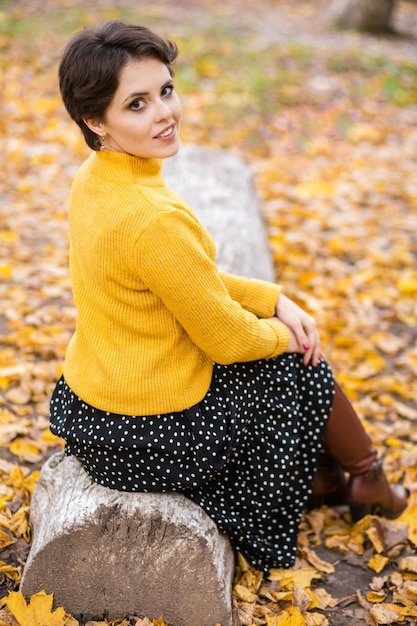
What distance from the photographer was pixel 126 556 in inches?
82.8

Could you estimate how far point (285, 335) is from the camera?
221 cm

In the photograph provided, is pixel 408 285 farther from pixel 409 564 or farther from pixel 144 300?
pixel 144 300

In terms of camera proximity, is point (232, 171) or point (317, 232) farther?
point (317, 232)

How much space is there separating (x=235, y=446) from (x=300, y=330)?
0.42 m

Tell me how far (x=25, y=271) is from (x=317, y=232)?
6.80 feet

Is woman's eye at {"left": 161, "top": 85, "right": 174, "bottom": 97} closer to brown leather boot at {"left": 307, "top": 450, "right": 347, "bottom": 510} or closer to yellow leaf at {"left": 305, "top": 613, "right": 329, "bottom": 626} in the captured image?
brown leather boot at {"left": 307, "top": 450, "right": 347, "bottom": 510}

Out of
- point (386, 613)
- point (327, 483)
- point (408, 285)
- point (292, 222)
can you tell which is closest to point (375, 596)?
point (386, 613)

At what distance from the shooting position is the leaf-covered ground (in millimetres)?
2443

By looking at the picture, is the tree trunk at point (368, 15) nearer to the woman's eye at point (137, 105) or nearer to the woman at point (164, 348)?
the woman at point (164, 348)

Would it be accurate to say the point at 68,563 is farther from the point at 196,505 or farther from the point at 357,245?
the point at 357,245

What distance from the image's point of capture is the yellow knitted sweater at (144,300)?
1860 mm

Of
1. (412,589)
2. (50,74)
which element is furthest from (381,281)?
(50,74)

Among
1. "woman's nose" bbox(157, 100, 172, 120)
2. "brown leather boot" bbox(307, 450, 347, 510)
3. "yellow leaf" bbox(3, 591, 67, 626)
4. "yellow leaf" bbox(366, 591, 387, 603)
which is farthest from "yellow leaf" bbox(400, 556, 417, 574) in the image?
"woman's nose" bbox(157, 100, 172, 120)

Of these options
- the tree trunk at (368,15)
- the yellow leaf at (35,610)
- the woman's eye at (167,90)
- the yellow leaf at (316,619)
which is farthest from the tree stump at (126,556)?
the tree trunk at (368,15)
